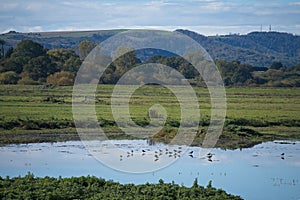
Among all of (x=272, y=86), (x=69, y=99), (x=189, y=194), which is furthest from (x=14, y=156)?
(x=272, y=86)

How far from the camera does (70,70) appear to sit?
201 ft

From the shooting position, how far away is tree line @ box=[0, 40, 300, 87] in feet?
187

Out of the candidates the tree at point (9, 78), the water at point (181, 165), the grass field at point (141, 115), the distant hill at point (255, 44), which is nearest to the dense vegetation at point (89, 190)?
the water at point (181, 165)

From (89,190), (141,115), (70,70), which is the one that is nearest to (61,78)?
(70,70)

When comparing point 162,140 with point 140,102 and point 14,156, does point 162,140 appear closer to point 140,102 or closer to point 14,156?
point 14,156

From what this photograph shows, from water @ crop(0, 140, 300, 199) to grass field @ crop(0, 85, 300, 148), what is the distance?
1867 millimetres

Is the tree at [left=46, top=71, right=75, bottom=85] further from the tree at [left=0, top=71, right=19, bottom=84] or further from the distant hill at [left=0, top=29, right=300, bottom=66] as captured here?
the distant hill at [left=0, top=29, right=300, bottom=66]

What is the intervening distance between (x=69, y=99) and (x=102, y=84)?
15197 millimetres

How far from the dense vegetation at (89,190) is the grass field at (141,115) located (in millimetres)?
10370

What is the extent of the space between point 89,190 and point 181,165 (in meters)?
7.15

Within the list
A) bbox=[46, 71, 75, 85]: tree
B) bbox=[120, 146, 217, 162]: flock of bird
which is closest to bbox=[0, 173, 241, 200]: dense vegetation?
bbox=[120, 146, 217, 162]: flock of bird

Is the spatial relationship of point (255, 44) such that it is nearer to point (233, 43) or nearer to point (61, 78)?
point (233, 43)

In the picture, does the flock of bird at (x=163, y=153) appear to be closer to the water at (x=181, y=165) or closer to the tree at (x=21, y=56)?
the water at (x=181, y=165)

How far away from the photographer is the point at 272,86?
64.2 m
